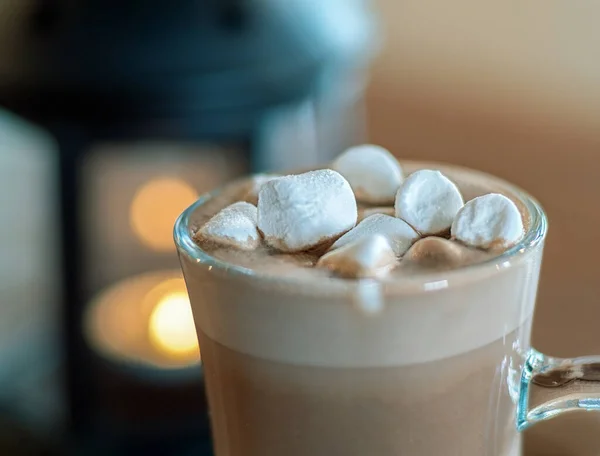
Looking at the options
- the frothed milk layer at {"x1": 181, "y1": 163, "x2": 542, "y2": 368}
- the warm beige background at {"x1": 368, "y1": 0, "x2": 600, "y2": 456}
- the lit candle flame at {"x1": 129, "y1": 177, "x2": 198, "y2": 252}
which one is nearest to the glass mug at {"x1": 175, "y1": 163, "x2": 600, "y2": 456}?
the frothed milk layer at {"x1": 181, "y1": 163, "x2": 542, "y2": 368}

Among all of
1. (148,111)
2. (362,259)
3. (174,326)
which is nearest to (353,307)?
(362,259)

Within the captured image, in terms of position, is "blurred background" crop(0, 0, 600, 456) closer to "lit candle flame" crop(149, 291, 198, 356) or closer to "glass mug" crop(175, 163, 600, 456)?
"lit candle flame" crop(149, 291, 198, 356)

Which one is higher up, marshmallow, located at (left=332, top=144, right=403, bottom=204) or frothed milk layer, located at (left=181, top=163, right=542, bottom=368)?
Result: marshmallow, located at (left=332, top=144, right=403, bottom=204)

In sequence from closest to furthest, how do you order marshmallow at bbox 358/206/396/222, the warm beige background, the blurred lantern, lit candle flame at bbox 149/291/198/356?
1. marshmallow at bbox 358/206/396/222
2. the blurred lantern
3. lit candle flame at bbox 149/291/198/356
4. the warm beige background

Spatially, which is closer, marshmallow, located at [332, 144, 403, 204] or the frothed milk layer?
the frothed milk layer

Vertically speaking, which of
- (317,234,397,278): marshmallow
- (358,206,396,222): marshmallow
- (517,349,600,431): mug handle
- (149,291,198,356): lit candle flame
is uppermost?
(317,234,397,278): marshmallow

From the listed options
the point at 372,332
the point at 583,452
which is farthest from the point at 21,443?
the point at 372,332

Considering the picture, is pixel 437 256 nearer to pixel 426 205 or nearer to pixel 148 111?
pixel 426 205
